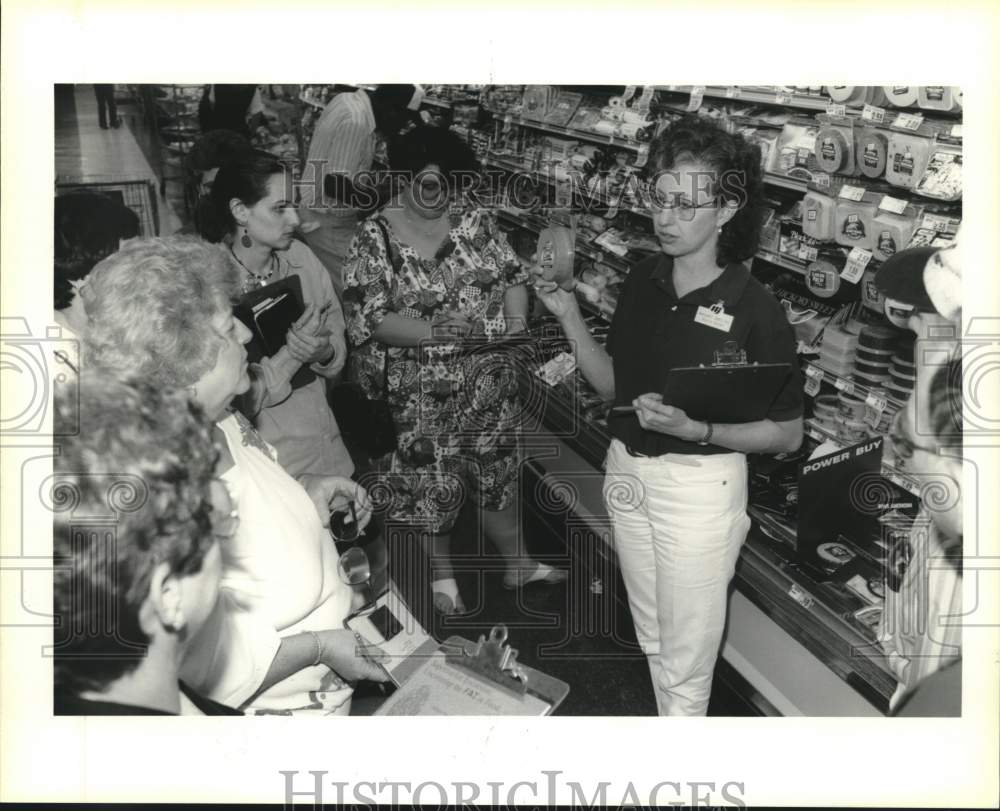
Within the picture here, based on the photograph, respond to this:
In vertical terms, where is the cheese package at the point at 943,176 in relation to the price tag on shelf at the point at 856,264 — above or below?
above

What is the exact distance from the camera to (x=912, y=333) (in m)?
2.96

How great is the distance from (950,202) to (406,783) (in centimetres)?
215

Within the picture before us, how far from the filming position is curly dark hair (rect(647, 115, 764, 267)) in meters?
2.57

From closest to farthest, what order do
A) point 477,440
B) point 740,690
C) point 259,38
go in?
point 259,38 → point 740,690 → point 477,440

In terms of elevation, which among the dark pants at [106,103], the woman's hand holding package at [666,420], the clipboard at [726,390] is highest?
the dark pants at [106,103]

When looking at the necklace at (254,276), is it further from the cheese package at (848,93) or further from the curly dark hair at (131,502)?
the cheese package at (848,93)

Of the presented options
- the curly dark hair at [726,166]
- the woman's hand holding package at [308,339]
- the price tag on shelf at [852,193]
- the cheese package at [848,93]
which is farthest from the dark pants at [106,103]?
the price tag on shelf at [852,193]

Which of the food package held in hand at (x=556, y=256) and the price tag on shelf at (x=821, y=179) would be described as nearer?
the food package held in hand at (x=556, y=256)

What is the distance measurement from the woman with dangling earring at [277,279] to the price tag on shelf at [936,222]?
1.71 metres

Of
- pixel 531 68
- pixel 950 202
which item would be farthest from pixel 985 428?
pixel 531 68

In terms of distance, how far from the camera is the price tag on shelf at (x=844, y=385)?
3.13m

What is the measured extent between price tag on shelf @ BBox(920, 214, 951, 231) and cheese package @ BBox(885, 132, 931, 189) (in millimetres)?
104

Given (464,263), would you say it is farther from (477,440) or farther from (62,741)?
(62,741)

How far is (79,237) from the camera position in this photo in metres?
2.65
